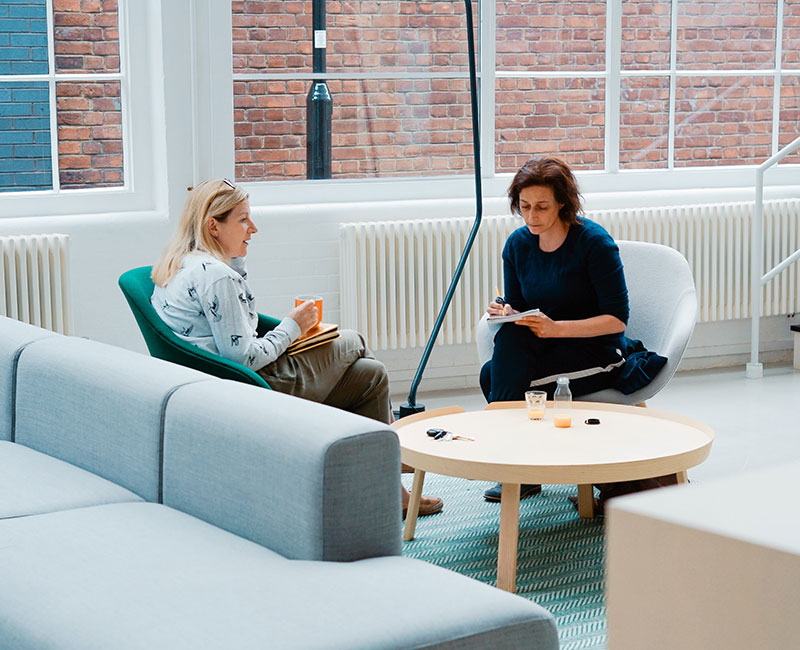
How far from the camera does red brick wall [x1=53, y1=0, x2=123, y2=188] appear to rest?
188 inches

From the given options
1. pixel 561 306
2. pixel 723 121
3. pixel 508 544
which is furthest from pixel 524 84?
pixel 508 544

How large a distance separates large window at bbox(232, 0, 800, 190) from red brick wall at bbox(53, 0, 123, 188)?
53 centimetres

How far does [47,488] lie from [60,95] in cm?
288

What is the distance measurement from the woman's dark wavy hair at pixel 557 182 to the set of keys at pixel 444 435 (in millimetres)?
979

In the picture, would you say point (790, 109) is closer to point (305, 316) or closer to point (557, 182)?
point (557, 182)

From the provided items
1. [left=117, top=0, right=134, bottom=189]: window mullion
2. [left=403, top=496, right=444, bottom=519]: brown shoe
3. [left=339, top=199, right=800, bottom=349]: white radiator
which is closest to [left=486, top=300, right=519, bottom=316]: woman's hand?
[left=403, top=496, right=444, bottom=519]: brown shoe

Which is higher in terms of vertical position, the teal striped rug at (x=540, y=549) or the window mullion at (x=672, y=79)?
the window mullion at (x=672, y=79)

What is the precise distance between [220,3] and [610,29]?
1988 millimetres

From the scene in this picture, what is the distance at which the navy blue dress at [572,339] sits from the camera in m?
3.73

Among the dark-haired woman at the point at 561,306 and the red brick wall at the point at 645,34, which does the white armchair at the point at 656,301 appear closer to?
the dark-haired woman at the point at 561,306

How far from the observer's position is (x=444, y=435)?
3.19 m

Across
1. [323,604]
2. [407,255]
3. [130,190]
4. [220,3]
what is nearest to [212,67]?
[220,3]

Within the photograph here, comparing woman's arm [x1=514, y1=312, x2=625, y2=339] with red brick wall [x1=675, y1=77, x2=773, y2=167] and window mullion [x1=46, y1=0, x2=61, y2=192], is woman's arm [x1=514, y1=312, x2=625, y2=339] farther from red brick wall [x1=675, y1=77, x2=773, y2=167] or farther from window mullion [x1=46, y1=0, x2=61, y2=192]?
red brick wall [x1=675, y1=77, x2=773, y2=167]

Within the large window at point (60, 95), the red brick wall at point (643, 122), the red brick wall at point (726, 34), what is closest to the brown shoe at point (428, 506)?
the large window at point (60, 95)
